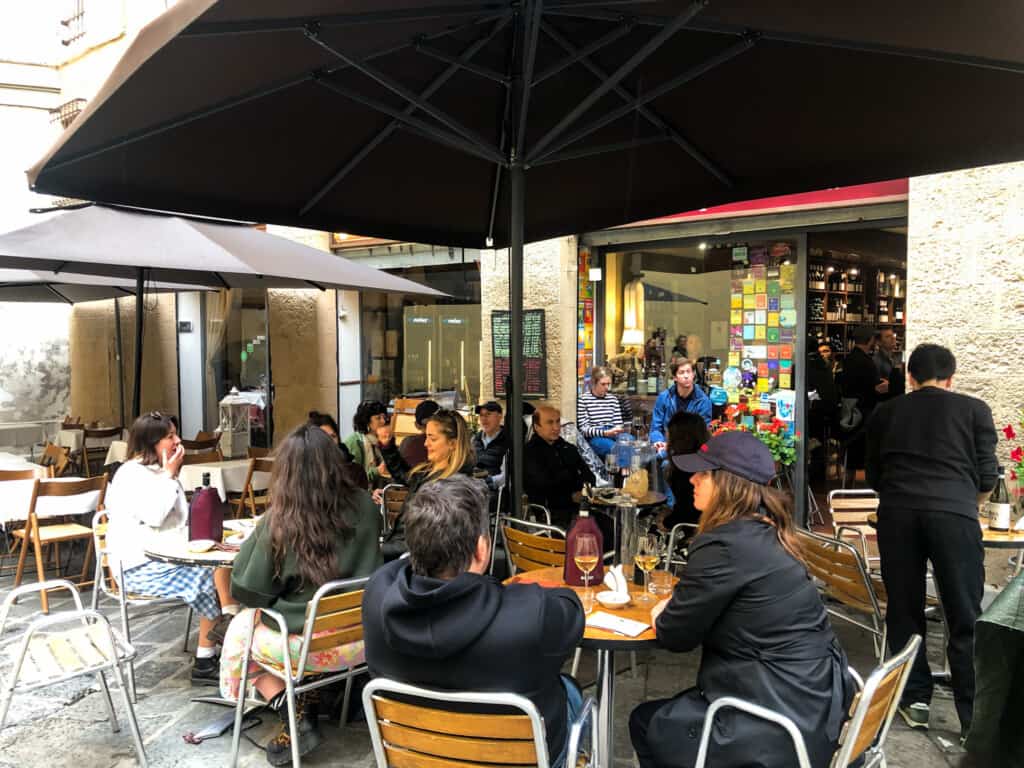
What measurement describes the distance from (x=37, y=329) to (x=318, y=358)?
663 centimetres

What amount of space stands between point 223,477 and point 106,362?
8.76 metres

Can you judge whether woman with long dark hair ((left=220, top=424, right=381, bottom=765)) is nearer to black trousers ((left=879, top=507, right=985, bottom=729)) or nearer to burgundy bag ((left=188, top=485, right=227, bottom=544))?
burgundy bag ((left=188, top=485, right=227, bottom=544))

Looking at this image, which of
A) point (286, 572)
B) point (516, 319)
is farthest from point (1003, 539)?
point (286, 572)

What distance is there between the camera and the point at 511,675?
2.21 metres

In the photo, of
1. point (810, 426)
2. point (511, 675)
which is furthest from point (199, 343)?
point (511, 675)

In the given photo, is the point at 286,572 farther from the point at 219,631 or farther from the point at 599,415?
the point at 599,415

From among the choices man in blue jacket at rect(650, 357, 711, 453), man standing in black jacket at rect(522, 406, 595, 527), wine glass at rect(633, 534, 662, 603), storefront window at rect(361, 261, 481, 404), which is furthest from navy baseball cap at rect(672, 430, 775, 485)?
storefront window at rect(361, 261, 481, 404)

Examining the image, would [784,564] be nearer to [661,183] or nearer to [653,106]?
[653,106]

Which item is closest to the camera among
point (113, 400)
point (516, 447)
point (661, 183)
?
point (516, 447)

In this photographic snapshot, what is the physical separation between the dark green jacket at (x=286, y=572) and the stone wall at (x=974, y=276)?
15.8 feet

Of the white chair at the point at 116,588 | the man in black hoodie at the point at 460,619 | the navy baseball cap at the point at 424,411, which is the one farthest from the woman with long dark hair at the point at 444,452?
the man in black hoodie at the point at 460,619

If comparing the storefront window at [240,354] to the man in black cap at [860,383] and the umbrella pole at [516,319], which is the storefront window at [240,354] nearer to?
the man in black cap at [860,383]

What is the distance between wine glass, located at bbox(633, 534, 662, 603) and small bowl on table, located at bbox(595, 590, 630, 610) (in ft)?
0.23

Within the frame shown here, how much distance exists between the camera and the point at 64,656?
351 centimetres
